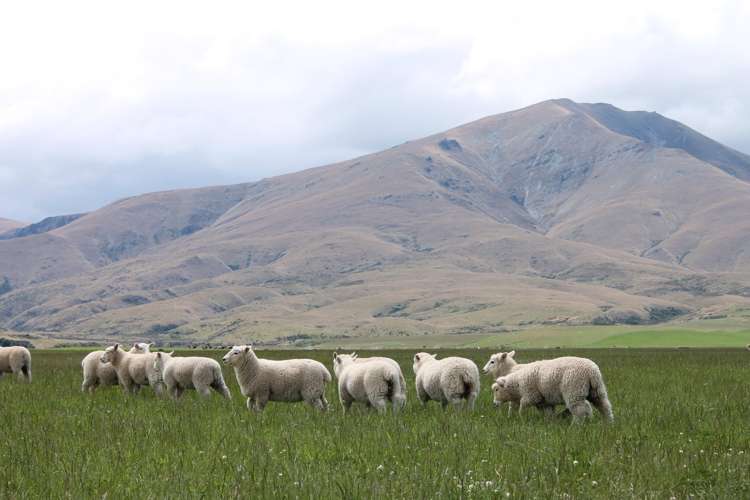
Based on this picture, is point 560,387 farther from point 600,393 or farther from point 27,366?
point 27,366

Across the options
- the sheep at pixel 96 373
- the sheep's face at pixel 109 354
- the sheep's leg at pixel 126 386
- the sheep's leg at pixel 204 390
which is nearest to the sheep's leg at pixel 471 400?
the sheep's leg at pixel 204 390

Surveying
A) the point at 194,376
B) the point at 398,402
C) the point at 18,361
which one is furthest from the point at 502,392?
the point at 18,361

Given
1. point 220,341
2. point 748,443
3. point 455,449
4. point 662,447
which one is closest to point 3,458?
point 455,449

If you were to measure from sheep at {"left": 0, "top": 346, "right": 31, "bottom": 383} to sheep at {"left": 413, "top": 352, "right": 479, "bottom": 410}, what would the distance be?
15.8 m

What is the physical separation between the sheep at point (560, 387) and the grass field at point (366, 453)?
0.42m

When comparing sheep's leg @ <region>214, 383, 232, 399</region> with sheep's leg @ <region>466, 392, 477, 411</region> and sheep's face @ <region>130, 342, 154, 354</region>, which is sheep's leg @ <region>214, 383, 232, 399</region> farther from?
sheep's leg @ <region>466, 392, 477, 411</region>

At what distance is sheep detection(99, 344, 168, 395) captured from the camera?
2150cm

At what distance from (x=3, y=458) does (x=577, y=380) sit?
31.9ft

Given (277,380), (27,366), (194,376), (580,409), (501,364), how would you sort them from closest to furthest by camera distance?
1. (580,409)
2. (277,380)
3. (194,376)
4. (501,364)
5. (27,366)

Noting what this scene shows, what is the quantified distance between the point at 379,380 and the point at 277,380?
256cm

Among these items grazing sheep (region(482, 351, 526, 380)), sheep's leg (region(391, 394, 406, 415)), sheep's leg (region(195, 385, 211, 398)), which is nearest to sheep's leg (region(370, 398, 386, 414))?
sheep's leg (region(391, 394, 406, 415))

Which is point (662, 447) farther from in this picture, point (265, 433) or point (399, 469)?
point (265, 433)

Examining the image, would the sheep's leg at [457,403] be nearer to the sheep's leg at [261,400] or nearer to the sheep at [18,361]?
the sheep's leg at [261,400]

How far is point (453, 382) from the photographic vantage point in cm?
1714
